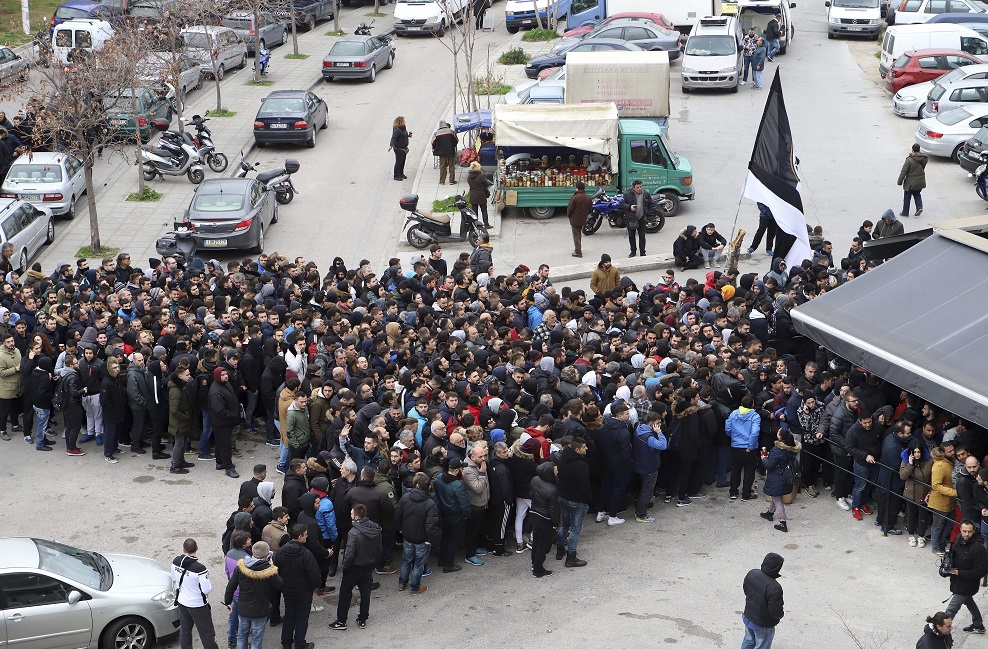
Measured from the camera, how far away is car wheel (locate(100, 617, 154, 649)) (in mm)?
11453

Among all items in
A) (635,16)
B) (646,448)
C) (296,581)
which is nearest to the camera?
(296,581)

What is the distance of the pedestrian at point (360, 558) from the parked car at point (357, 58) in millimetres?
A: 27300

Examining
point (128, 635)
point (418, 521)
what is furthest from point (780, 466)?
point (128, 635)

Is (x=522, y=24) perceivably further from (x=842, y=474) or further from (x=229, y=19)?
(x=842, y=474)

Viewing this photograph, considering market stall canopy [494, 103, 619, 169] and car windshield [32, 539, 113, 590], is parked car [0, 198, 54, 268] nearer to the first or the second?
market stall canopy [494, 103, 619, 169]

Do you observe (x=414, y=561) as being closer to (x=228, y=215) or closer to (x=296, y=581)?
(x=296, y=581)

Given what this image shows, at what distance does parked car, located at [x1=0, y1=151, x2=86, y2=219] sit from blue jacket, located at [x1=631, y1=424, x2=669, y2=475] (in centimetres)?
1645

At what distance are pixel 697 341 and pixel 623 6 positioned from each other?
26872 millimetres

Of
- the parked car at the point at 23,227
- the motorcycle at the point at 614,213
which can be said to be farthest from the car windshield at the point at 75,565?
the motorcycle at the point at 614,213

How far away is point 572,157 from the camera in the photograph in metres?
26.0

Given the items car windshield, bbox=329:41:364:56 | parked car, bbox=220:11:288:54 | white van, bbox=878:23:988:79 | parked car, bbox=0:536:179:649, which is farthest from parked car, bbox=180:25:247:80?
parked car, bbox=0:536:179:649

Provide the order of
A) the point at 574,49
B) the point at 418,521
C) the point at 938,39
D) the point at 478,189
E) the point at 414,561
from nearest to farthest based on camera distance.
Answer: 1. the point at 418,521
2. the point at 414,561
3. the point at 478,189
4. the point at 574,49
5. the point at 938,39

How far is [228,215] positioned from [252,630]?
13822mm

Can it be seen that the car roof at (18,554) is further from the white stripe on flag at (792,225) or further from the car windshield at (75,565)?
the white stripe on flag at (792,225)
